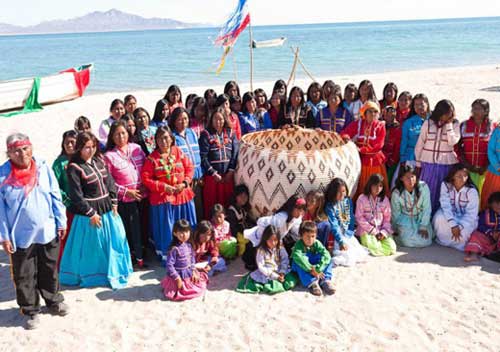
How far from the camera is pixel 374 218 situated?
197 inches

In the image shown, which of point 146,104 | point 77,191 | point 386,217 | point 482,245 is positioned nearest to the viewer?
point 77,191

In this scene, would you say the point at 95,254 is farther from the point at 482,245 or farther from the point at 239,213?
the point at 482,245

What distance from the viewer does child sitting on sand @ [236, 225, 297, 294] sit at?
13.9 feet

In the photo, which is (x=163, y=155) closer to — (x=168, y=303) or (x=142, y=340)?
(x=168, y=303)

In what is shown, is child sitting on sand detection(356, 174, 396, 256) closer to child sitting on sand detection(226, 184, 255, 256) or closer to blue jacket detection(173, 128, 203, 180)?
child sitting on sand detection(226, 184, 255, 256)

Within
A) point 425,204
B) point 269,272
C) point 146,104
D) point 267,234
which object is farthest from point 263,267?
point 146,104

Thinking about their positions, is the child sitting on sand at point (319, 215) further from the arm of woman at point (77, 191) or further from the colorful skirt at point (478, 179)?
the arm of woman at point (77, 191)

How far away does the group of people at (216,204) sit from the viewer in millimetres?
3799

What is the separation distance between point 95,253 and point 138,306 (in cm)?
65

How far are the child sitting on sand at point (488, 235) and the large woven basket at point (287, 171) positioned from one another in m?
1.21

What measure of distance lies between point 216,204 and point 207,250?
0.47 metres

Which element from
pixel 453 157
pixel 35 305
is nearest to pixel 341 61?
pixel 453 157

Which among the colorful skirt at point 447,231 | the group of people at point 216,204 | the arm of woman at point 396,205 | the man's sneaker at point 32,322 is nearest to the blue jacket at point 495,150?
the group of people at point 216,204

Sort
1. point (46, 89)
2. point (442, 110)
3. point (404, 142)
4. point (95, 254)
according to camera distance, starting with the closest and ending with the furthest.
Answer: point (95, 254), point (442, 110), point (404, 142), point (46, 89)
